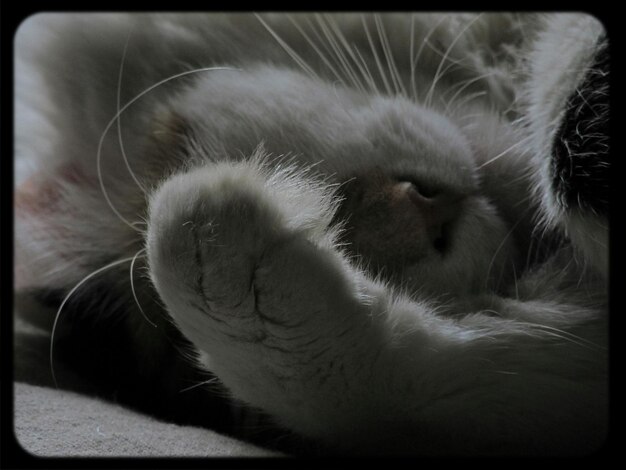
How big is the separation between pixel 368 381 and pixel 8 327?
46cm

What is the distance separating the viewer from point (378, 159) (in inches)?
28.2

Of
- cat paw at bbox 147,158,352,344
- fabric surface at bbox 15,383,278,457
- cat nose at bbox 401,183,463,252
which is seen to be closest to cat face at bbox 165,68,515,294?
cat nose at bbox 401,183,463,252

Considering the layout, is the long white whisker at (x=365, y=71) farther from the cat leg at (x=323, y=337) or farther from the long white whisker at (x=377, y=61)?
the cat leg at (x=323, y=337)

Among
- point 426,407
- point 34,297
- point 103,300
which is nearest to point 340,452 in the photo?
point 426,407

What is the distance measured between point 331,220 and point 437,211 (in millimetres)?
148

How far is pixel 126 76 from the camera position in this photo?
91cm

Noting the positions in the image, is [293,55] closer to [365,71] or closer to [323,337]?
[365,71]

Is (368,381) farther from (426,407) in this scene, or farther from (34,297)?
(34,297)

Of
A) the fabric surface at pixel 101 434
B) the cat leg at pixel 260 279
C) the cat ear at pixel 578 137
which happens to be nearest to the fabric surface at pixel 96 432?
the fabric surface at pixel 101 434

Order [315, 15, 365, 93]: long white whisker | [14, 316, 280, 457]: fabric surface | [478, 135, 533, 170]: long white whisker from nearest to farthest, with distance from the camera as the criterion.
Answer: [14, 316, 280, 457]: fabric surface
[478, 135, 533, 170]: long white whisker
[315, 15, 365, 93]: long white whisker

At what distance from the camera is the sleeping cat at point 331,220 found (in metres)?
0.52

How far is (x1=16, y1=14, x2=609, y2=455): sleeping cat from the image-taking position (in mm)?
524

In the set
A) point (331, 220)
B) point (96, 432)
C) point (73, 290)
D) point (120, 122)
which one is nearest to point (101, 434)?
point (96, 432)

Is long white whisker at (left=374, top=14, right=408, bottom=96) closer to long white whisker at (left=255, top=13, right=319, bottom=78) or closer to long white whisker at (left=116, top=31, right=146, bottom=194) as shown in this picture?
long white whisker at (left=255, top=13, right=319, bottom=78)
